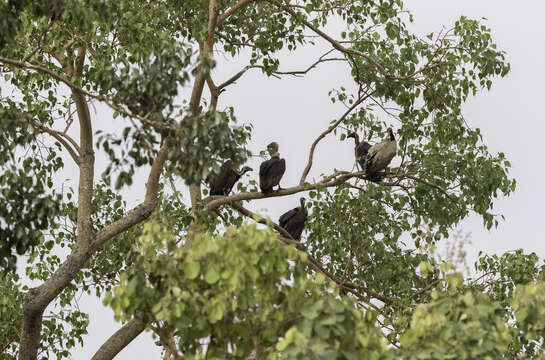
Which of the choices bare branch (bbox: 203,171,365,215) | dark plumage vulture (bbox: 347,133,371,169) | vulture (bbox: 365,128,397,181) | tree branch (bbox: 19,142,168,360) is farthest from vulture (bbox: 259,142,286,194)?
tree branch (bbox: 19,142,168,360)

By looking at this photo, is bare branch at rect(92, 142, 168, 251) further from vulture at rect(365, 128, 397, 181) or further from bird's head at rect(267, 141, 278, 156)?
vulture at rect(365, 128, 397, 181)

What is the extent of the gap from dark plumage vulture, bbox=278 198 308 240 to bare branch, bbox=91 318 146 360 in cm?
313

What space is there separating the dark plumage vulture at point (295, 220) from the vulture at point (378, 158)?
162 centimetres

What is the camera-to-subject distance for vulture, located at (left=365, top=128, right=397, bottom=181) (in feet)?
43.2

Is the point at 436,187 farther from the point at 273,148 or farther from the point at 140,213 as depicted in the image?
the point at 140,213

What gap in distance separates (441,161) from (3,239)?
7.07 m

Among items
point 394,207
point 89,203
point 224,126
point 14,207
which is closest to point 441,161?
point 394,207

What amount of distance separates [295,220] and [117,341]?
139 inches

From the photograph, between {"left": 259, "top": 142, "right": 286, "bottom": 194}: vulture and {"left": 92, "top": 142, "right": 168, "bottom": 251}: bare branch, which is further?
{"left": 259, "top": 142, "right": 286, "bottom": 194}: vulture

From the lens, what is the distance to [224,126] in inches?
336

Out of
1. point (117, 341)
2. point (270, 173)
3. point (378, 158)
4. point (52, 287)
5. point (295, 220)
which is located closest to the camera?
point (52, 287)

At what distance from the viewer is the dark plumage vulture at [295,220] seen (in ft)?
47.9

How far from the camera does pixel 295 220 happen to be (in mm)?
14633

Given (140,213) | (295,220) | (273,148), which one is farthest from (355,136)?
(140,213)
